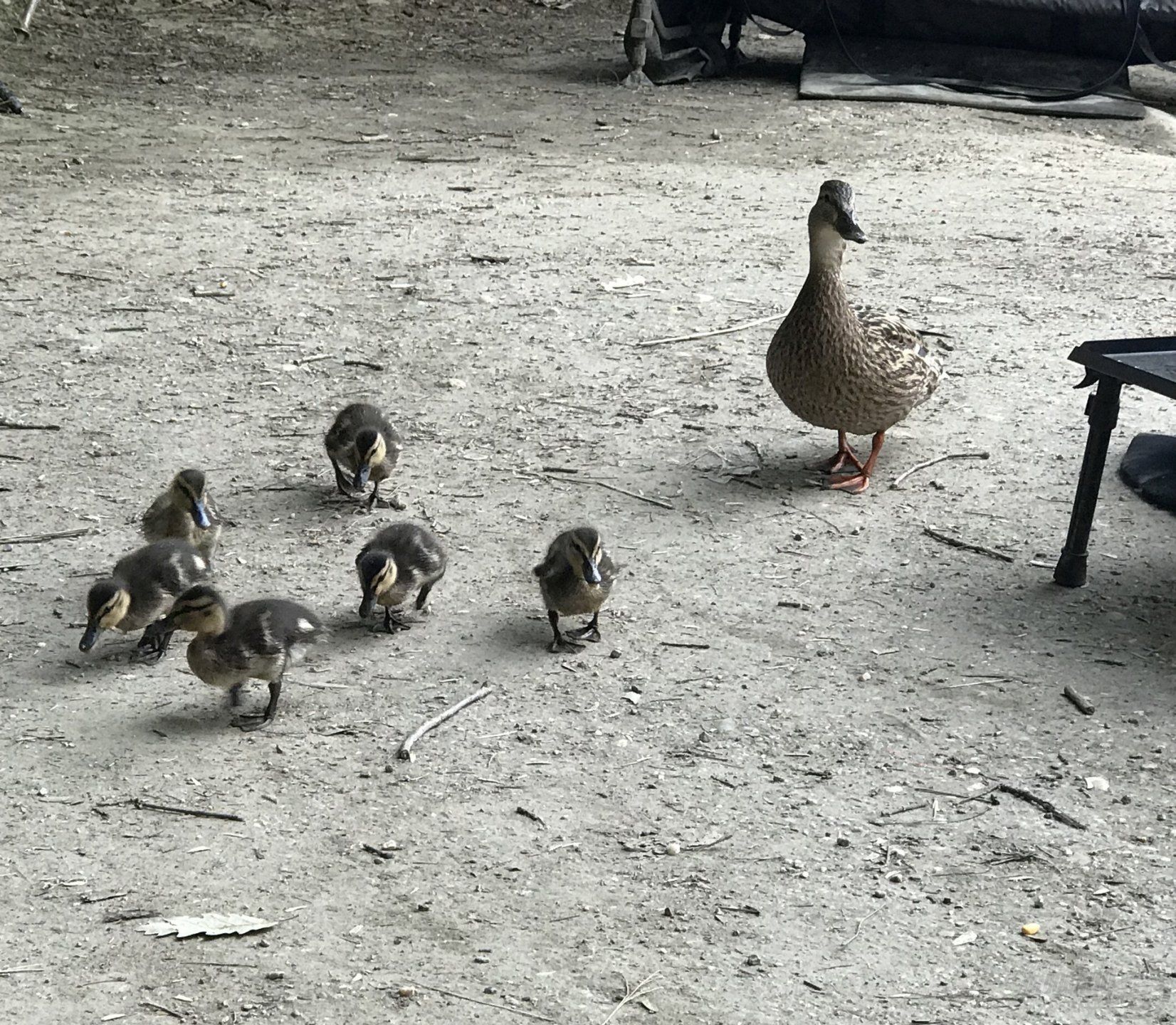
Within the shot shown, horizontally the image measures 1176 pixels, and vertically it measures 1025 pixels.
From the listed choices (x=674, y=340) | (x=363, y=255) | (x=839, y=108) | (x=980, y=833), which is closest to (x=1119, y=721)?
(x=980, y=833)

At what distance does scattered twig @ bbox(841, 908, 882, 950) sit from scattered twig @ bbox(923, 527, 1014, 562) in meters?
2.03

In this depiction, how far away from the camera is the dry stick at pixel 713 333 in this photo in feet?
23.0

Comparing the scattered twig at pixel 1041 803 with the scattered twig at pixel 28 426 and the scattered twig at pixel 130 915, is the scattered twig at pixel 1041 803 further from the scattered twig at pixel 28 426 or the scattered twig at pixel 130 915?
the scattered twig at pixel 28 426

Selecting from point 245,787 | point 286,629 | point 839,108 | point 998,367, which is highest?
point 839,108

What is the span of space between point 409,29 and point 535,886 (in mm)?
12166

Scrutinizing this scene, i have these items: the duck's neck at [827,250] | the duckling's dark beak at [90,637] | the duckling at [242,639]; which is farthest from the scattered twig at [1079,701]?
the duckling's dark beak at [90,637]

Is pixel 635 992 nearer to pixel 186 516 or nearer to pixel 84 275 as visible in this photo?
pixel 186 516

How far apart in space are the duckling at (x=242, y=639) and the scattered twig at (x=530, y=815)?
0.81 metres

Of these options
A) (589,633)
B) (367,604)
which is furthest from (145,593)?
(589,633)

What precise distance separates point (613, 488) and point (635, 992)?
273 centimetres

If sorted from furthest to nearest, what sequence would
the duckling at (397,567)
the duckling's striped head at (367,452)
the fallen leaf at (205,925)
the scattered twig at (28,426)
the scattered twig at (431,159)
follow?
the scattered twig at (431,159) → the scattered twig at (28,426) → the duckling's striped head at (367,452) → the duckling at (397,567) → the fallen leaf at (205,925)

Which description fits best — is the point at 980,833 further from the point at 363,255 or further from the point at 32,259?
the point at 32,259

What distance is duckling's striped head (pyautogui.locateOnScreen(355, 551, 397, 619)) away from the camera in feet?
14.4

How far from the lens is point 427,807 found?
148 inches
